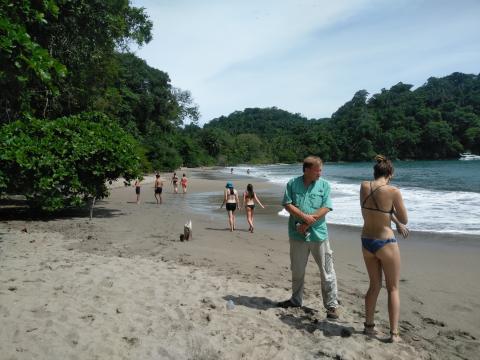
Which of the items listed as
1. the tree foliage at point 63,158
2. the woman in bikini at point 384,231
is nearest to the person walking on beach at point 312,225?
the woman in bikini at point 384,231

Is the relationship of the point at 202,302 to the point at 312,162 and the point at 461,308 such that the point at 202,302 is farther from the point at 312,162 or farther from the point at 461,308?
the point at 461,308

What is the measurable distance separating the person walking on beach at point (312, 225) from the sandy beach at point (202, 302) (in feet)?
1.51

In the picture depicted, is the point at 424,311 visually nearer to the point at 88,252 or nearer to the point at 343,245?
the point at 343,245

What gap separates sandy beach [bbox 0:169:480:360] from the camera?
12.8 feet

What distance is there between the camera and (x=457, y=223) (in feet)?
42.2

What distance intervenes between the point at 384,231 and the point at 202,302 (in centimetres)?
243

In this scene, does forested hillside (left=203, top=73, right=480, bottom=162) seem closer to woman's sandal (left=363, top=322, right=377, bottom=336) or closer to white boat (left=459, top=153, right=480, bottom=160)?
white boat (left=459, top=153, right=480, bottom=160)

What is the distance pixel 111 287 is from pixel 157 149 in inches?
2128

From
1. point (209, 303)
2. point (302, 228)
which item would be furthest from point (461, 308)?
point (209, 303)

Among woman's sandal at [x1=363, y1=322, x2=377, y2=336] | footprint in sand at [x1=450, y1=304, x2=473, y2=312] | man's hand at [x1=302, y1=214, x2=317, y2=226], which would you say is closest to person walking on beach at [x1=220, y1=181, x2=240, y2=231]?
footprint in sand at [x1=450, y1=304, x2=473, y2=312]

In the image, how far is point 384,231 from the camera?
3.98 m

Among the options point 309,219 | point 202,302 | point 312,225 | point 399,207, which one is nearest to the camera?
point 399,207

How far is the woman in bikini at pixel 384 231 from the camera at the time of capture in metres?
3.97

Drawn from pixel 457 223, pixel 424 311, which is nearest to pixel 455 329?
pixel 424 311
